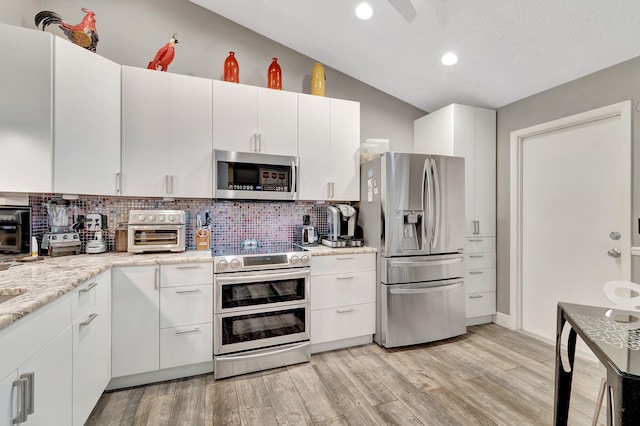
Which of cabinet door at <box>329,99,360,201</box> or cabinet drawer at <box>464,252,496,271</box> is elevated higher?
cabinet door at <box>329,99,360,201</box>

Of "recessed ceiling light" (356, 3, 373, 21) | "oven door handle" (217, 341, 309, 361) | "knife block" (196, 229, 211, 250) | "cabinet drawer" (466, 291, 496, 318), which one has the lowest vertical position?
"oven door handle" (217, 341, 309, 361)

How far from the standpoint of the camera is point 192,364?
2.15 meters

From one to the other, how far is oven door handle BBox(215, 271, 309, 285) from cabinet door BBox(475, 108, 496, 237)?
2.17 m

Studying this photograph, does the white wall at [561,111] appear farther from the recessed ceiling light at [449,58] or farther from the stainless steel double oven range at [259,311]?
the stainless steel double oven range at [259,311]

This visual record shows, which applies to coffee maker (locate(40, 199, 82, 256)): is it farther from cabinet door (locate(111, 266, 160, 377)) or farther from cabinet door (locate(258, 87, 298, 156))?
cabinet door (locate(258, 87, 298, 156))

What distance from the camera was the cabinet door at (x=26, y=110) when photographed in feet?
5.69

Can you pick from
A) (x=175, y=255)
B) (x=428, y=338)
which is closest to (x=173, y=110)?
(x=175, y=255)

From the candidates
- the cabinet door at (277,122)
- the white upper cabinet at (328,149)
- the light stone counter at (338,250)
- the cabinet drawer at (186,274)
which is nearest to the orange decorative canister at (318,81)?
the white upper cabinet at (328,149)

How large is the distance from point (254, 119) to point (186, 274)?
1452 mm

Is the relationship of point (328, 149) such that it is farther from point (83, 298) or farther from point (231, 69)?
point (83, 298)

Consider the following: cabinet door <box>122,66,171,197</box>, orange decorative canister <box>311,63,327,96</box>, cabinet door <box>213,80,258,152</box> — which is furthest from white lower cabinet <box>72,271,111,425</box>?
orange decorative canister <box>311,63,327,96</box>

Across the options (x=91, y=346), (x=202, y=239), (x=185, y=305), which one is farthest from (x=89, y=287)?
(x=202, y=239)

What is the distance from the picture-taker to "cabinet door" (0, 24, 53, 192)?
5.69ft

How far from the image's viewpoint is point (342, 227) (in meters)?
2.96
